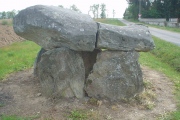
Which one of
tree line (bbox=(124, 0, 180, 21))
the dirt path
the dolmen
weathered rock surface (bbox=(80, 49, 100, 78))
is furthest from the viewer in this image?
tree line (bbox=(124, 0, 180, 21))

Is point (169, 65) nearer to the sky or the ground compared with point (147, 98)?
nearer to the ground

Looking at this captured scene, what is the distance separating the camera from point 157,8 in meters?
70.0

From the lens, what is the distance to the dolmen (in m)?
6.87

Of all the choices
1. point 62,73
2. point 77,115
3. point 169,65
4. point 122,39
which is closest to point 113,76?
point 122,39

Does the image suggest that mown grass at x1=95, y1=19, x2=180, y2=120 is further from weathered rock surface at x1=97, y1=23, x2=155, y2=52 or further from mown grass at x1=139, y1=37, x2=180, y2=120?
weathered rock surface at x1=97, y1=23, x2=155, y2=52

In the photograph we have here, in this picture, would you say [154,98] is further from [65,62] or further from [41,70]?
[41,70]

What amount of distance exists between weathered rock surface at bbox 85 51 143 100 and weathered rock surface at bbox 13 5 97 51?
2.25ft

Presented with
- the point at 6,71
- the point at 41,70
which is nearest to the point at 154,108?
the point at 41,70

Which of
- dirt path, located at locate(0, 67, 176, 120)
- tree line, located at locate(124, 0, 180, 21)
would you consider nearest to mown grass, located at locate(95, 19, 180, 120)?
dirt path, located at locate(0, 67, 176, 120)

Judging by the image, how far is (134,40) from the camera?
730cm

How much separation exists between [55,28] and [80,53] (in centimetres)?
126

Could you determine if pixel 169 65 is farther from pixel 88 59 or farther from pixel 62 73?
pixel 62 73

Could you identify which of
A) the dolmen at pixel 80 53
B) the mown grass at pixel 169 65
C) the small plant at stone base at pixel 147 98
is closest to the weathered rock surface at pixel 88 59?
the dolmen at pixel 80 53

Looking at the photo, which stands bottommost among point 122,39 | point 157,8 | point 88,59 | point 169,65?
point 169,65
